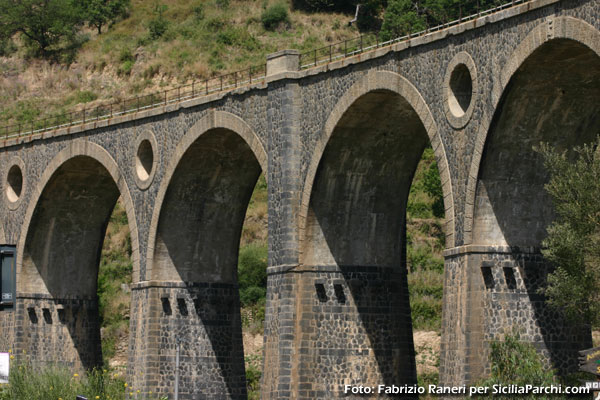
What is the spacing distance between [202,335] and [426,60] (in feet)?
60.2

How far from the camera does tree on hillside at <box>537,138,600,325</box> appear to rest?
32562 millimetres

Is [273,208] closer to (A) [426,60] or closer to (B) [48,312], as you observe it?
(A) [426,60]

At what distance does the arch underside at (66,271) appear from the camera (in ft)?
195

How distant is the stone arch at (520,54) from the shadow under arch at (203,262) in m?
16.5

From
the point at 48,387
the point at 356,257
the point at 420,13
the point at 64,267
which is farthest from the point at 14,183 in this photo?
the point at 420,13

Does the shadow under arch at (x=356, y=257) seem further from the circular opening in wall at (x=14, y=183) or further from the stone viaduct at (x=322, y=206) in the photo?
the circular opening in wall at (x=14, y=183)

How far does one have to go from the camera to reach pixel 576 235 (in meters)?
32.9

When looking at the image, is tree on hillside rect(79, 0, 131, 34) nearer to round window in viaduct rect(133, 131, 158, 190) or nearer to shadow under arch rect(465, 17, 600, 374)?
round window in viaduct rect(133, 131, 158, 190)

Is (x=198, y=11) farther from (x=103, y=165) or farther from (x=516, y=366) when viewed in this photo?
(x=516, y=366)

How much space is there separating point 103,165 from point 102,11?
52.8m

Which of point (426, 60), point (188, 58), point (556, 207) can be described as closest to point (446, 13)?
point (188, 58)

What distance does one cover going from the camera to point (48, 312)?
197ft

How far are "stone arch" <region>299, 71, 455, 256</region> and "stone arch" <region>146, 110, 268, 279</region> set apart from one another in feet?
9.26

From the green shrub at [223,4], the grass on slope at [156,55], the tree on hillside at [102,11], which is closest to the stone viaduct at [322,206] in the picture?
the grass on slope at [156,55]
